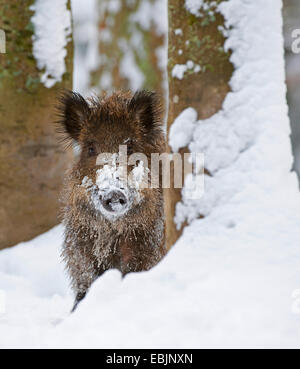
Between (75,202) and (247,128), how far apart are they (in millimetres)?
1858

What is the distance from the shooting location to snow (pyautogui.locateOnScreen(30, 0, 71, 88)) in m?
6.12

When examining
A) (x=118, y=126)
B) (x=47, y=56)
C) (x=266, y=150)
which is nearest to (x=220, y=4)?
(x=266, y=150)

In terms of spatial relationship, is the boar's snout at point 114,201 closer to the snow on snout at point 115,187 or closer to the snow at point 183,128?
the snow on snout at point 115,187

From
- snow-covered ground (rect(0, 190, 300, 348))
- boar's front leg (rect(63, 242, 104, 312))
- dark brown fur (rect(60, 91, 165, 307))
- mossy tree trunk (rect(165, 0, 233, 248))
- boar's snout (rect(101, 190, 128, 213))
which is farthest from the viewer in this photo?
boar's front leg (rect(63, 242, 104, 312))

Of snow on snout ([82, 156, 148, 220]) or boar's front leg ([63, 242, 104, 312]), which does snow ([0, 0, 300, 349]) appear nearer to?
snow on snout ([82, 156, 148, 220])

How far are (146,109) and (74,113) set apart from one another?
70 cm

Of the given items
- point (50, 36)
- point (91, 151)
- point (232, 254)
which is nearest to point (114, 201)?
point (91, 151)

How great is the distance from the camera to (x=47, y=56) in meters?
6.23

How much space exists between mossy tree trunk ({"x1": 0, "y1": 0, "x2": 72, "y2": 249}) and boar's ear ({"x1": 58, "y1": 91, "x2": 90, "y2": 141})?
4.87 feet

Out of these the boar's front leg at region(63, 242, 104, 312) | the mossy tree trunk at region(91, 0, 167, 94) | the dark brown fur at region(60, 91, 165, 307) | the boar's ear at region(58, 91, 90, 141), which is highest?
the mossy tree trunk at region(91, 0, 167, 94)

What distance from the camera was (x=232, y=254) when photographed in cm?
284

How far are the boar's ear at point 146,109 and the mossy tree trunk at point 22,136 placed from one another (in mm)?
1873

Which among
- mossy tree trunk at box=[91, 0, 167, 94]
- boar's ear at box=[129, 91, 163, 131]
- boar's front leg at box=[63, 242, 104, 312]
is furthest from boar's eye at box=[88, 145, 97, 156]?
mossy tree trunk at box=[91, 0, 167, 94]

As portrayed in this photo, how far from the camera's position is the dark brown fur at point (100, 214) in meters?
4.25
